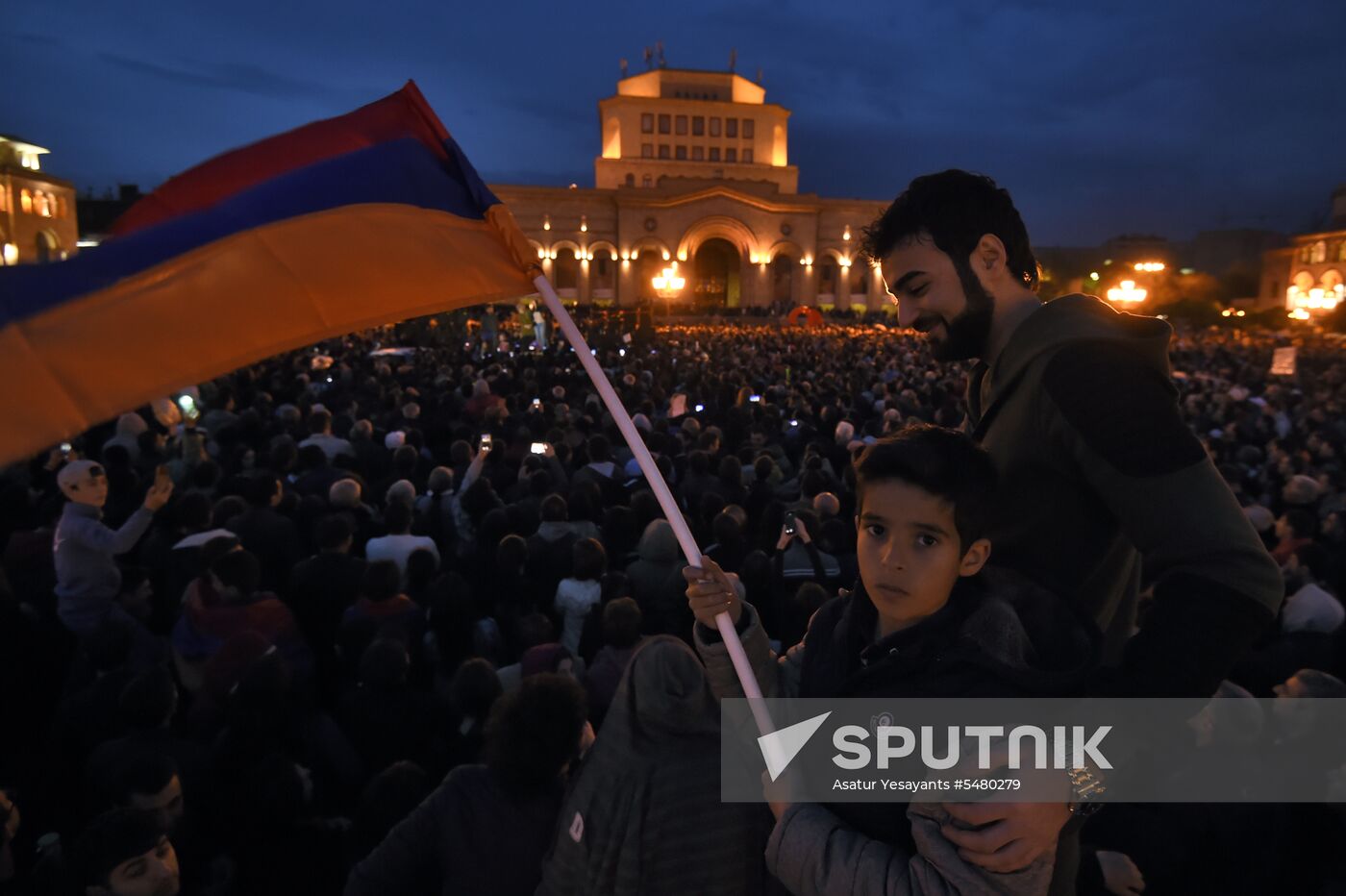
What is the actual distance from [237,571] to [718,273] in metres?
57.4

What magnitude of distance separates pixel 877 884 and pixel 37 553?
6345 millimetres

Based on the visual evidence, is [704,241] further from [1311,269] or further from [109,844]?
[109,844]

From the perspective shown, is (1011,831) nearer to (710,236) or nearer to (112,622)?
(112,622)

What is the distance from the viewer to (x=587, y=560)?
193 inches

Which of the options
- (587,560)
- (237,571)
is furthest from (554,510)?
(237,571)

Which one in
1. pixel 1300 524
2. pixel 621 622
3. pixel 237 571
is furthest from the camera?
pixel 1300 524

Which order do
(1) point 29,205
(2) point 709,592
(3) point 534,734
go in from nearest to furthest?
(2) point 709,592 < (3) point 534,734 < (1) point 29,205

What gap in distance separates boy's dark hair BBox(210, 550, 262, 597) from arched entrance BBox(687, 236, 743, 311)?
55588 mm

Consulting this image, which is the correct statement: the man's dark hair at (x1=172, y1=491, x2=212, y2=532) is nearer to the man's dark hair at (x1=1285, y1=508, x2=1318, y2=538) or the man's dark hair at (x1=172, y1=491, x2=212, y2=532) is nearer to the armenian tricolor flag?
the armenian tricolor flag

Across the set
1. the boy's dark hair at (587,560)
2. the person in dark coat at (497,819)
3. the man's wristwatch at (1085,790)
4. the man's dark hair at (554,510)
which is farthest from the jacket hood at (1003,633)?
the man's dark hair at (554,510)

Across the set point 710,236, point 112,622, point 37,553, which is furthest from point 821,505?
point 710,236

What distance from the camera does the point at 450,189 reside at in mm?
2158

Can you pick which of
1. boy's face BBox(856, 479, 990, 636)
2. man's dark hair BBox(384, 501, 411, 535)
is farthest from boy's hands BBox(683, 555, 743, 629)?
man's dark hair BBox(384, 501, 411, 535)

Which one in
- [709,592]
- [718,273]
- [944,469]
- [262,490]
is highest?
[718,273]
